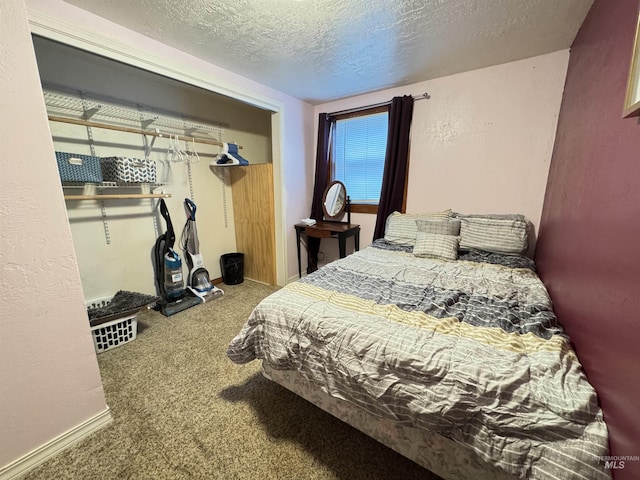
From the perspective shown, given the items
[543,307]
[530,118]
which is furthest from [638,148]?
[530,118]

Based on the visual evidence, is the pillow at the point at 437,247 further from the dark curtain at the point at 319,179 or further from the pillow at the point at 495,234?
the dark curtain at the point at 319,179

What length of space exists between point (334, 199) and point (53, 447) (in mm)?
3022

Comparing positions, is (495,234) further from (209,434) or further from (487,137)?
(209,434)

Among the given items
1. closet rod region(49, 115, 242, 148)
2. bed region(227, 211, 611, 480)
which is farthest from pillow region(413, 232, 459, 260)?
closet rod region(49, 115, 242, 148)

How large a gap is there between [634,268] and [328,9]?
190cm

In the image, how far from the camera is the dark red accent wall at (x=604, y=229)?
0.69 metres

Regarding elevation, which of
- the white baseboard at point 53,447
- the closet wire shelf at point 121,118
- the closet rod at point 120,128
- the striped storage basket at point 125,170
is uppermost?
the closet wire shelf at point 121,118

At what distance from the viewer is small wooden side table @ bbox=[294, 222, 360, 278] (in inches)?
115

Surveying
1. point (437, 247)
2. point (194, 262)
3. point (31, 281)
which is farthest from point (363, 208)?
point (31, 281)

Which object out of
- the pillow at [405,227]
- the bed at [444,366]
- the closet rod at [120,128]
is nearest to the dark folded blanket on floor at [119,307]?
the bed at [444,366]

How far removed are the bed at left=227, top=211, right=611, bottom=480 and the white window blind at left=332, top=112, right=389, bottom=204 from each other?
171 cm

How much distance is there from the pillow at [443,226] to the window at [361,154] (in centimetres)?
88

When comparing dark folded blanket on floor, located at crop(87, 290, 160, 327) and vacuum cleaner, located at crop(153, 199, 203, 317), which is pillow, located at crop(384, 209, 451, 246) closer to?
vacuum cleaner, located at crop(153, 199, 203, 317)

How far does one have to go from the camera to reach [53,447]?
1207 mm
